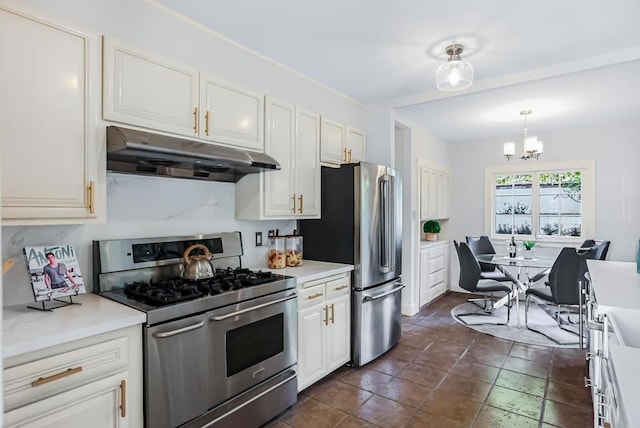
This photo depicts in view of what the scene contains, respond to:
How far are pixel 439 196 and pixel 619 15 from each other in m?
3.52

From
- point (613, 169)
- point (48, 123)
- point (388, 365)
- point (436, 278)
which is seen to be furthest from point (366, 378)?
point (613, 169)

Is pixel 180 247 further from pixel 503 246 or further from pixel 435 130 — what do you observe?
pixel 503 246

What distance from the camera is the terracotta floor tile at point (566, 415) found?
2299mm

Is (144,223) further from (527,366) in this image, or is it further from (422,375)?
(527,366)

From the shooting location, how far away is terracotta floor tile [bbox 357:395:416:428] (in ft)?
7.57

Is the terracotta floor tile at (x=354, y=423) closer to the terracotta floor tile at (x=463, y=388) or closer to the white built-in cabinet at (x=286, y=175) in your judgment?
the terracotta floor tile at (x=463, y=388)

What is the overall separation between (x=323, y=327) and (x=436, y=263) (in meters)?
3.17

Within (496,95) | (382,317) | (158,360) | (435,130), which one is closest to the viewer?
Answer: (158,360)

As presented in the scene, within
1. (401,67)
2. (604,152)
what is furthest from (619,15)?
(604,152)

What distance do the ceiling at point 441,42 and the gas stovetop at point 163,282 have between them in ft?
4.86

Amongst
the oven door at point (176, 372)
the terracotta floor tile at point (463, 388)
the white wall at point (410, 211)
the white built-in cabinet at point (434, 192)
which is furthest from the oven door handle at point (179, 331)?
the white built-in cabinet at point (434, 192)

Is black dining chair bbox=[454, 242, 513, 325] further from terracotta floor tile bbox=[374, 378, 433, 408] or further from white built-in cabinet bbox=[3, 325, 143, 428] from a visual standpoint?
white built-in cabinet bbox=[3, 325, 143, 428]

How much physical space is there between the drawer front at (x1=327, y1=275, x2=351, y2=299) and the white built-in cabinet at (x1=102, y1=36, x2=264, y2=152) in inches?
47.0

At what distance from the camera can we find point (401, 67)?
3.03m
